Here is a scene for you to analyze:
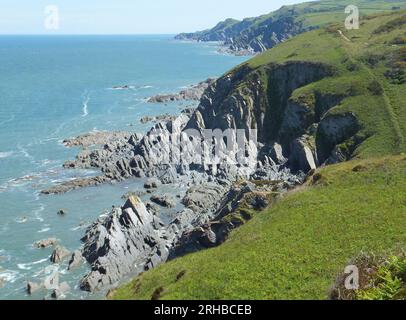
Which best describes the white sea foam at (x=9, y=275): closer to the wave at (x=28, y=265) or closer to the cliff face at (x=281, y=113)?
the wave at (x=28, y=265)

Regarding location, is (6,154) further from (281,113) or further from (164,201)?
(281,113)

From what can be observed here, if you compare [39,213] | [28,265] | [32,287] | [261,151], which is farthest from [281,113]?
[32,287]

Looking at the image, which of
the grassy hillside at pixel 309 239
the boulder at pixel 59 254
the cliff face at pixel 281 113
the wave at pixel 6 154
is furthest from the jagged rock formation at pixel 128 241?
the wave at pixel 6 154

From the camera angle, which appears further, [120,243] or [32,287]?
[120,243]

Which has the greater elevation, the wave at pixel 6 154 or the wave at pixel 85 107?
the wave at pixel 85 107

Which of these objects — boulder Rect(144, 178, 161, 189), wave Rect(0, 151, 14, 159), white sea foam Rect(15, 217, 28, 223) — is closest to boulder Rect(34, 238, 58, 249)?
white sea foam Rect(15, 217, 28, 223)

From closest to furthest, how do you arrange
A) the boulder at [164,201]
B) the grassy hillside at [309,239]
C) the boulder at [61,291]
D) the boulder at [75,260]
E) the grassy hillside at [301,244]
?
1. the grassy hillside at [301,244]
2. the grassy hillside at [309,239]
3. the boulder at [61,291]
4. the boulder at [75,260]
5. the boulder at [164,201]

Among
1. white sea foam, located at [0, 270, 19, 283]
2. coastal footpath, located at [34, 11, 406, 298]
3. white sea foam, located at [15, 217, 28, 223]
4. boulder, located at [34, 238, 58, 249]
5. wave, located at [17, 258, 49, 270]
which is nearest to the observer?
coastal footpath, located at [34, 11, 406, 298]

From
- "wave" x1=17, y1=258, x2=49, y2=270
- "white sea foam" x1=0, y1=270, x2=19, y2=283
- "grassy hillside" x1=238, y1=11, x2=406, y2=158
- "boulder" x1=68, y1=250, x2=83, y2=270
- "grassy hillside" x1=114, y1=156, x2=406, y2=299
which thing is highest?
"grassy hillside" x1=238, y1=11, x2=406, y2=158

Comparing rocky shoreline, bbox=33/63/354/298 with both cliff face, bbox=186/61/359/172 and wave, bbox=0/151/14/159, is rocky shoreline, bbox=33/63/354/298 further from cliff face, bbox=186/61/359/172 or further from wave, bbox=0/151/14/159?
wave, bbox=0/151/14/159
